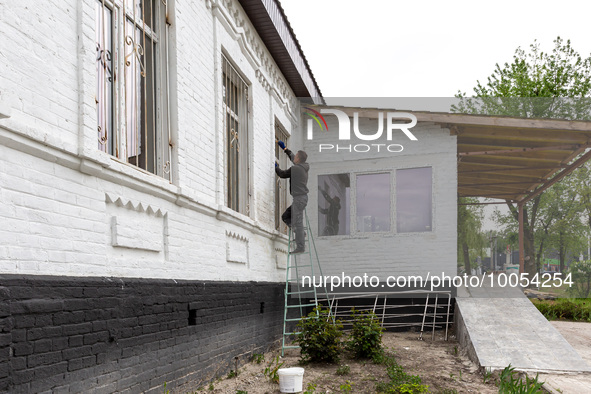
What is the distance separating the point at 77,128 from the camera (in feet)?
12.6

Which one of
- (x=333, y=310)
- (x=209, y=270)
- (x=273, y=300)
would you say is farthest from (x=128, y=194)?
(x=333, y=310)

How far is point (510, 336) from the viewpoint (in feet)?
26.6

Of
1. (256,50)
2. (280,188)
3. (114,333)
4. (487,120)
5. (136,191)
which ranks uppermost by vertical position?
(256,50)

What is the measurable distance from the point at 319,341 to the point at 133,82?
4.23 metres

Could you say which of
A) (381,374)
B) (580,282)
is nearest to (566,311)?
(580,282)

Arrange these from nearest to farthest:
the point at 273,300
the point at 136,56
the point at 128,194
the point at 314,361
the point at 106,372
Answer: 1. the point at 106,372
2. the point at 128,194
3. the point at 136,56
4. the point at 314,361
5. the point at 273,300

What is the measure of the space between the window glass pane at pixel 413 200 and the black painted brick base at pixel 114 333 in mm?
5025

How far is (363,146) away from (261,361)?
220 inches

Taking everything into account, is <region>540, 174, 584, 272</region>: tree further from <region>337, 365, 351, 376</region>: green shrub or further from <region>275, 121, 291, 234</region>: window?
<region>337, 365, 351, 376</region>: green shrub

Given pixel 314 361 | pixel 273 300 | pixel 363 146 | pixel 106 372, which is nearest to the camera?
pixel 106 372

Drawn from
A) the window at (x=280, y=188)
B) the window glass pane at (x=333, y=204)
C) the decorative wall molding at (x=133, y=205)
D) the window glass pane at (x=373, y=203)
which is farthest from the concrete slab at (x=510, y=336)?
the decorative wall molding at (x=133, y=205)

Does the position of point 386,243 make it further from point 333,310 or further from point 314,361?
point 314,361

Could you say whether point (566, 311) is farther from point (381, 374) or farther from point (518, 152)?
point (381, 374)

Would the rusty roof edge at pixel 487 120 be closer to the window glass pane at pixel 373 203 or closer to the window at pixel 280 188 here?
the window glass pane at pixel 373 203
